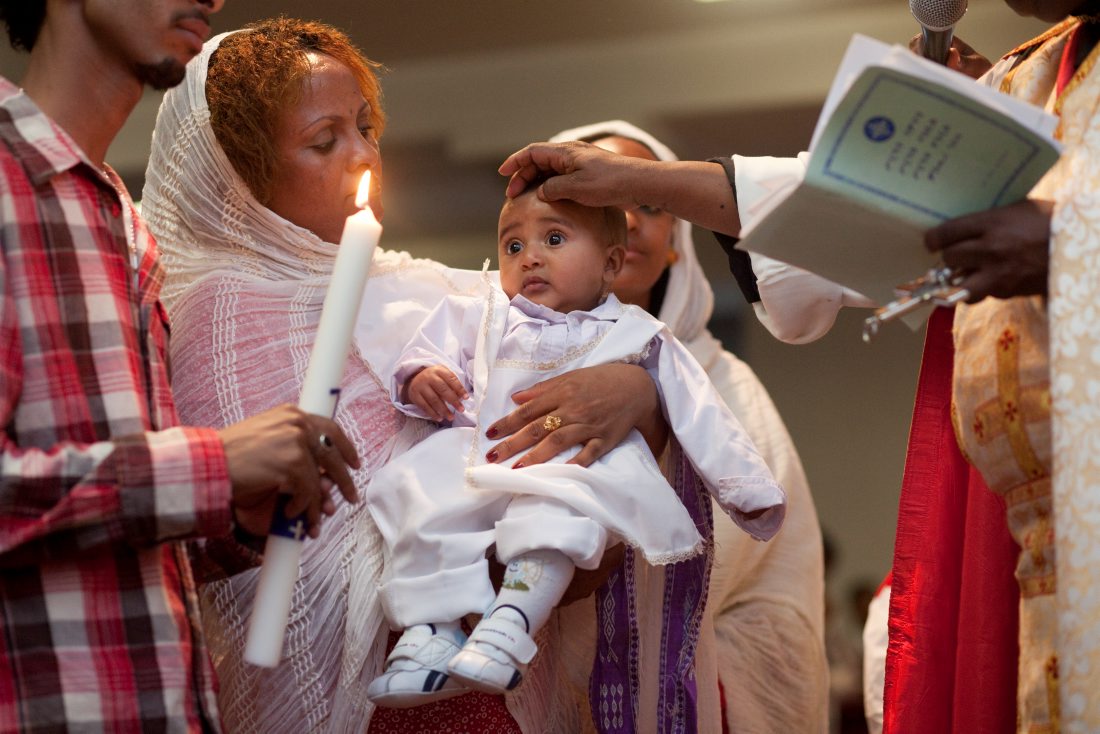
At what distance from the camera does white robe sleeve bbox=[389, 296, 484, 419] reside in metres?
1.95

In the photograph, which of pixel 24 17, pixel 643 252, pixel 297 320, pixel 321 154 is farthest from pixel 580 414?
pixel 643 252

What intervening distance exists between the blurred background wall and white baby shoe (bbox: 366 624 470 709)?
2.37 m

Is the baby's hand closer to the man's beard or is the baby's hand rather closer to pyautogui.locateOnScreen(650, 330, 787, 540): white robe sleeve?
pyautogui.locateOnScreen(650, 330, 787, 540): white robe sleeve

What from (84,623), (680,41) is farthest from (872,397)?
(84,623)

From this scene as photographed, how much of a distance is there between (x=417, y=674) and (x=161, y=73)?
814 millimetres

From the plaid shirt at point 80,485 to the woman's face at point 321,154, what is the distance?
2.17 feet

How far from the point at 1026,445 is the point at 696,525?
26.0 inches

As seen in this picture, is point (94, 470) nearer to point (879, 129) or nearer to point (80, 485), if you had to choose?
point (80, 485)

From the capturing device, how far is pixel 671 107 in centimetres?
464

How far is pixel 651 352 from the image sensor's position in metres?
2.04

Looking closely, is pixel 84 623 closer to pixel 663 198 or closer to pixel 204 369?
pixel 204 369

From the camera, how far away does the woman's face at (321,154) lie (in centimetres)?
210

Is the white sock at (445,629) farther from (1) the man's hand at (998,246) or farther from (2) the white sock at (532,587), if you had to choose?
(1) the man's hand at (998,246)

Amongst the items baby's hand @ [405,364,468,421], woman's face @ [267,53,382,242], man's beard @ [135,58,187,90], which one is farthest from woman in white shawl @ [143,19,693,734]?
man's beard @ [135,58,187,90]
